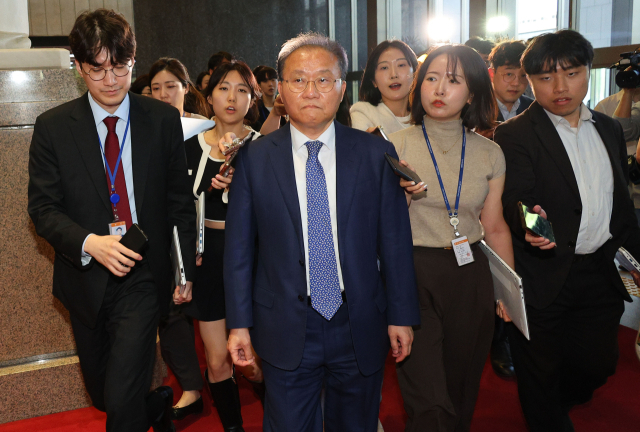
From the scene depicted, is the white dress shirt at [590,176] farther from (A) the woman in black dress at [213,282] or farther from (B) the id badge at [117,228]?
(B) the id badge at [117,228]

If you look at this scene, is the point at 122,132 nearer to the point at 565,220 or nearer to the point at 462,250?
the point at 462,250

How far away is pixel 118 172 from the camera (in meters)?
2.26

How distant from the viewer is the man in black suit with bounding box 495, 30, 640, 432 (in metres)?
2.50

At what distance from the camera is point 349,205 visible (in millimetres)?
1911

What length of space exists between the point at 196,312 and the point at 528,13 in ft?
16.7

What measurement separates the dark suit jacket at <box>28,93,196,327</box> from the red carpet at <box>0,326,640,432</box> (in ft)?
3.90

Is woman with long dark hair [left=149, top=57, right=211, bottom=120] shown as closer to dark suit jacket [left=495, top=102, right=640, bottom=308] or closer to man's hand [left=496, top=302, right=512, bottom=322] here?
dark suit jacket [left=495, top=102, right=640, bottom=308]

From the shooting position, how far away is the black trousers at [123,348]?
2135 mm

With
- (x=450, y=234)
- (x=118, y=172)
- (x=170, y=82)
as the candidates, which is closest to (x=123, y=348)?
(x=118, y=172)

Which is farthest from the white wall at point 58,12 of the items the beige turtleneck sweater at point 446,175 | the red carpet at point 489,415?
the beige turtleneck sweater at point 446,175

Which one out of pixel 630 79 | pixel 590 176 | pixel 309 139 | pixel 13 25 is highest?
pixel 13 25

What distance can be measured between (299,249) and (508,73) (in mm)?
2675

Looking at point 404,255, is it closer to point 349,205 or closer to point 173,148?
point 349,205

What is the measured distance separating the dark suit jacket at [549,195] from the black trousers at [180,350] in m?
1.92
